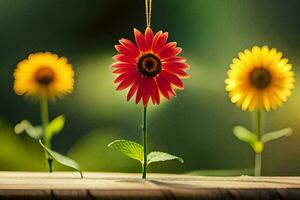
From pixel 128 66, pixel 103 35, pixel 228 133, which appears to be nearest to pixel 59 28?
pixel 103 35

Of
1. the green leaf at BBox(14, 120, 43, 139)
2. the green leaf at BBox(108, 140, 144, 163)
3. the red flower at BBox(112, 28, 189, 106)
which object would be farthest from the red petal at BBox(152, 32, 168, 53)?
the green leaf at BBox(14, 120, 43, 139)

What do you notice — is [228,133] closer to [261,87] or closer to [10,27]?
[261,87]

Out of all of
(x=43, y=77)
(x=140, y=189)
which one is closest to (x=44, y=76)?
(x=43, y=77)

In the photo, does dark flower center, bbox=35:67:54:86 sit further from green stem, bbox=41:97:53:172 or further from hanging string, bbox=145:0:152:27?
hanging string, bbox=145:0:152:27

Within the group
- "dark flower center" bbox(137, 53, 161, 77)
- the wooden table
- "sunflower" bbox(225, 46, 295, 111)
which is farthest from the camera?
"sunflower" bbox(225, 46, 295, 111)

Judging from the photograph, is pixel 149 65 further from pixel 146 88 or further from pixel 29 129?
pixel 29 129

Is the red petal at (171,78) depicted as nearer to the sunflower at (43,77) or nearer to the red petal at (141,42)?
the red petal at (141,42)
